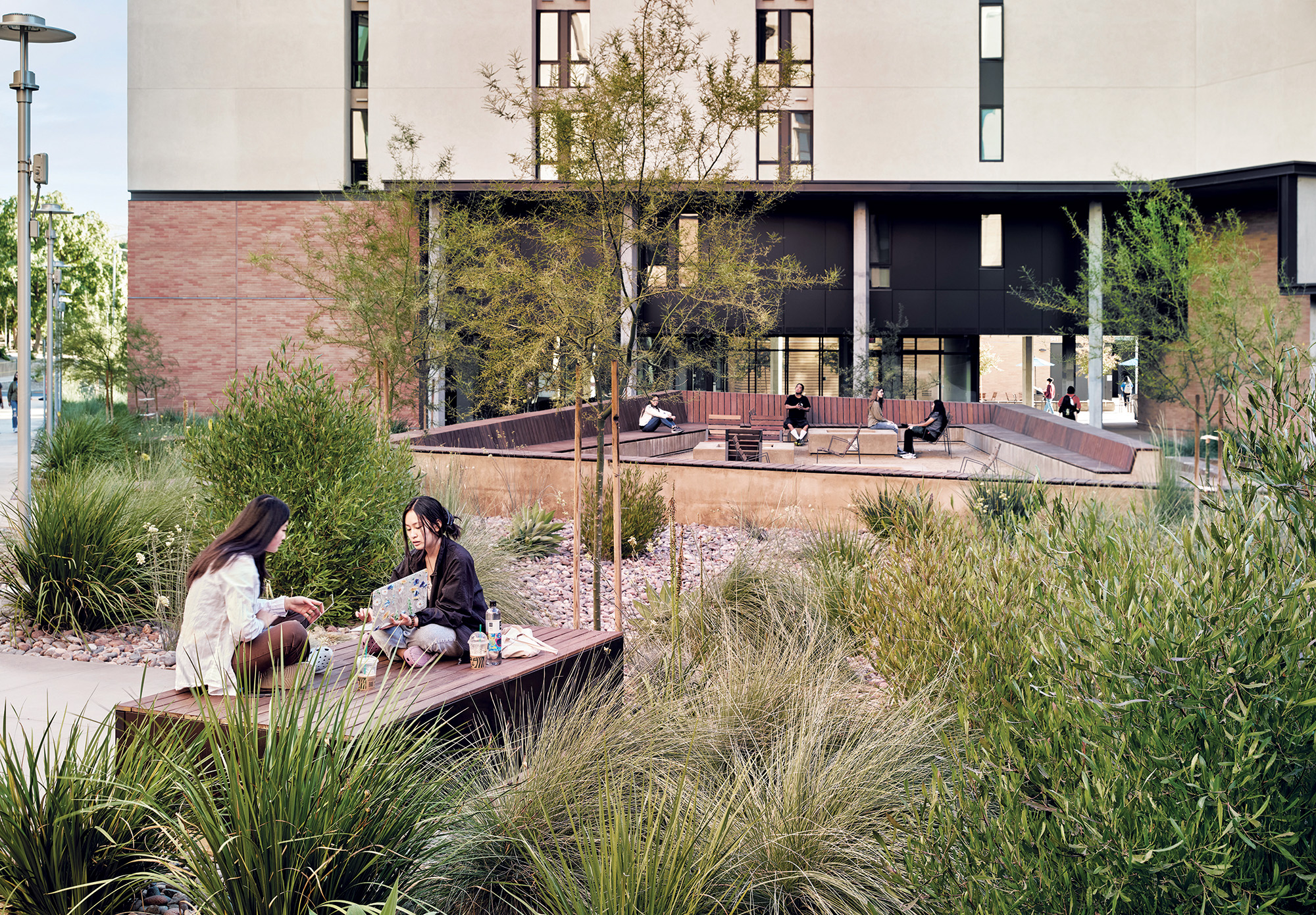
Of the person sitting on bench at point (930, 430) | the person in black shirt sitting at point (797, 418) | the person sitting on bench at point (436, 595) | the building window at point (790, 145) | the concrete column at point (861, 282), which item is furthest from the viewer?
the concrete column at point (861, 282)

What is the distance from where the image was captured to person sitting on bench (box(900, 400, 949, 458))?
2175cm

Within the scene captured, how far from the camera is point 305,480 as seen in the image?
7.71m

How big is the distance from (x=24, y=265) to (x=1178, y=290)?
24.5m

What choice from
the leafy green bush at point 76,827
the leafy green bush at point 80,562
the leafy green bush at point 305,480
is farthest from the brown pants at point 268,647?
the leafy green bush at point 80,562

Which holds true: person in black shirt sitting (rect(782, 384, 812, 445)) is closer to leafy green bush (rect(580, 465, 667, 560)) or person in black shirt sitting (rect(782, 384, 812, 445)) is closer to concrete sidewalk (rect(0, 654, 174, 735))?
leafy green bush (rect(580, 465, 667, 560))

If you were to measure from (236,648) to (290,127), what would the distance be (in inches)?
Answer: 1321

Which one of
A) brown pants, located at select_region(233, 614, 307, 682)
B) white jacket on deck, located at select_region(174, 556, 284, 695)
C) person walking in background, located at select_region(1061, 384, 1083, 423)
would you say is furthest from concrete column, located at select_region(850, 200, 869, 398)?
white jacket on deck, located at select_region(174, 556, 284, 695)

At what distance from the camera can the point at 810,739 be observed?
4.26 m

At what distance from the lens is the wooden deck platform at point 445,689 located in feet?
14.1

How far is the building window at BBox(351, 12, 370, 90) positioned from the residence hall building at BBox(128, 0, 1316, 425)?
12 centimetres

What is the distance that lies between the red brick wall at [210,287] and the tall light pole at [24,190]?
23.4m

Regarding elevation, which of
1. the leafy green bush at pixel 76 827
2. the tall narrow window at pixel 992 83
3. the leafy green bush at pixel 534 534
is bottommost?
the leafy green bush at pixel 76 827

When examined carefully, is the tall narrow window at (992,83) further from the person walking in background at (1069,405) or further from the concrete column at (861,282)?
the person walking in background at (1069,405)

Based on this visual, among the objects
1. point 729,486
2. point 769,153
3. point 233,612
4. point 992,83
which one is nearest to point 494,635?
point 233,612
